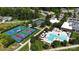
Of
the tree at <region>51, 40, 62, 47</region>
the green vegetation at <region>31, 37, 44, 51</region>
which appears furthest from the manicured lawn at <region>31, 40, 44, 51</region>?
the tree at <region>51, 40, 62, 47</region>

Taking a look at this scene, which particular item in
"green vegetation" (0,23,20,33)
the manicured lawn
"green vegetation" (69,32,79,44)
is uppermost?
"green vegetation" (0,23,20,33)

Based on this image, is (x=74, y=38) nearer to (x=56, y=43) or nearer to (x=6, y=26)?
(x=56, y=43)

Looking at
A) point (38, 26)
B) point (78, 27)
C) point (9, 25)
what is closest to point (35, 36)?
point (38, 26)

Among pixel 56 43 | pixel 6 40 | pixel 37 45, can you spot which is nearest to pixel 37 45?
pixel 37 45

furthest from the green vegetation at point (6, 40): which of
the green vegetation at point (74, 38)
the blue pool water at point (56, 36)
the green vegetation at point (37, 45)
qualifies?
the green vegetation at point (74, 38)

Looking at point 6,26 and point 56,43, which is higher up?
point 6,26

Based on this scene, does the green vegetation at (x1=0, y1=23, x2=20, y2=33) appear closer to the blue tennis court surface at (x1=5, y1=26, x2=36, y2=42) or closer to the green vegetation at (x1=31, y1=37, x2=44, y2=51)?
the blue tennis court surface at (x1=5, y1=26, x2=36, y2=42)
